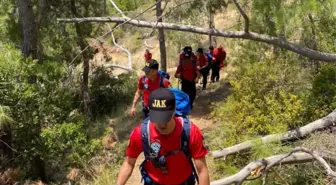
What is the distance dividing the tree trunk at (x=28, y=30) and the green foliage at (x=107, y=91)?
4899 millimetres

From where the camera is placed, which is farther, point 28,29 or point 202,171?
point 28,29

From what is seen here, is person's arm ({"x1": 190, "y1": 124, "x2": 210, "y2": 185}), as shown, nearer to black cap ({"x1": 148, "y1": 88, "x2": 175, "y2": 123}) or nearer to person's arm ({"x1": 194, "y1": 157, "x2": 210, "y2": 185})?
person's arm ({"x1": 194, "y1": 157, "x2": 210, "y2": 185})

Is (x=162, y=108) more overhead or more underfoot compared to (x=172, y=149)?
more overhead

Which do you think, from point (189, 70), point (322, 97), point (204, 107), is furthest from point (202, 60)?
point (322, 97)

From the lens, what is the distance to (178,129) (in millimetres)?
3354

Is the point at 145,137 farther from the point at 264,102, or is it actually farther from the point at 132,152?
the point at 264,102

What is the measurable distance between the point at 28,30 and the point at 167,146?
304 inches

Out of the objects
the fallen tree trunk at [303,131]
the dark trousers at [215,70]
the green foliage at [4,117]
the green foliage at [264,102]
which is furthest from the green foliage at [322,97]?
the dark trousers at [215,70]

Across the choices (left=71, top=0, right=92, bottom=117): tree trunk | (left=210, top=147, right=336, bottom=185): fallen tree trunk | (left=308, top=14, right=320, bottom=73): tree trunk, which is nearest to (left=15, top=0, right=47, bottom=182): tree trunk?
(left=71, top=0, right=92, bottom=117): tree trunk

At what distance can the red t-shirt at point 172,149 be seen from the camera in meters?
3.36

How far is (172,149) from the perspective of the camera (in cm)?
338

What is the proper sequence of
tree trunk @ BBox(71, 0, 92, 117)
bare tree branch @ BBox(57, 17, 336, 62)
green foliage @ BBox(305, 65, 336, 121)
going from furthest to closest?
tree trunk @ BBox(71, 0, 92, 117) < green foliage @ BBox(305, 65, 336, 121) < bare tree branch @ BBox(57, 17, 336, 62)

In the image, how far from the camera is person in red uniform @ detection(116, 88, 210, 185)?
10.3 feet

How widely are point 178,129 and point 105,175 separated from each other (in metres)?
4.49
